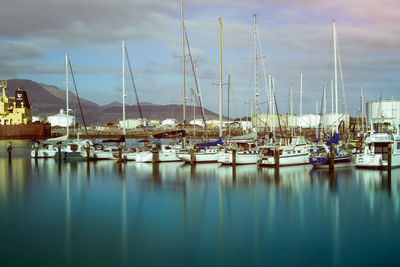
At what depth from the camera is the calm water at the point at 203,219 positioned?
1480cm

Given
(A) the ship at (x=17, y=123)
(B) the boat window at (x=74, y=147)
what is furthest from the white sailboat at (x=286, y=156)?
(A) the ship at (x=17, y=123)

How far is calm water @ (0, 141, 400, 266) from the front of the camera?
14.8m

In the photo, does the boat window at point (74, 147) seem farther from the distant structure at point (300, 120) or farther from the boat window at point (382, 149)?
the boat window at point (382, 149)

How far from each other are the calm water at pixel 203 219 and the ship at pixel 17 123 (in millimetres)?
70483

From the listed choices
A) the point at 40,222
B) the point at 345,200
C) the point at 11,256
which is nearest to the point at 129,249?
the point at 11,256

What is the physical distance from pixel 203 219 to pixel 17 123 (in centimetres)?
9463

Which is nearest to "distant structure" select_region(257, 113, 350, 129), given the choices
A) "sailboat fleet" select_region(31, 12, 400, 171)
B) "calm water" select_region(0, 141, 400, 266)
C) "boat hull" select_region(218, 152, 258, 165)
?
"sailboat fleet" select_region(31, 12, 400, 171)

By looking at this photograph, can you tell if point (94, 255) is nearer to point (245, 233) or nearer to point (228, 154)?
point (245, 233)

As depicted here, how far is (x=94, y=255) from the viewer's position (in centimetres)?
1476

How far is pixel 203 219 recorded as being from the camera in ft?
64.5

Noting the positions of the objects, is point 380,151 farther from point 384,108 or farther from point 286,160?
point 384,108

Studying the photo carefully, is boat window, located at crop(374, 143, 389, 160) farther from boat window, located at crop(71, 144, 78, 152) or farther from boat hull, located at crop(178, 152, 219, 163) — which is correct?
boat window, located at crop(71, 144, 78, 152)

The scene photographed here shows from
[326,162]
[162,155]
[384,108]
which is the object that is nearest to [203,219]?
[326,162]

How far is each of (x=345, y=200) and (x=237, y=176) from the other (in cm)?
Answer: 963
